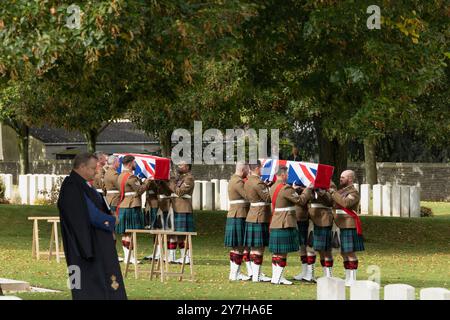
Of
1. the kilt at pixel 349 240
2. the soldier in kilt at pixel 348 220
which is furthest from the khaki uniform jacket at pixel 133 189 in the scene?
the kilt at pixel 349 240

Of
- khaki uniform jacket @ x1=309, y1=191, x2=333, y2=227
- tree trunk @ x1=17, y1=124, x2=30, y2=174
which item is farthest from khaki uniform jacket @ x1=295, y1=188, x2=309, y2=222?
tree trunk @ x1=17, y1=124, x2=30, y2=174

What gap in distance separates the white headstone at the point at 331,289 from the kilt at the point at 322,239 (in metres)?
10.5

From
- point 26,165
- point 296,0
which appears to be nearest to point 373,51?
point 296,0

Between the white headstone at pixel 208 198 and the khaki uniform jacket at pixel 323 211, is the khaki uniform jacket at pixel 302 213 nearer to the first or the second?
the khaki uniform jacket at pixel 323 211

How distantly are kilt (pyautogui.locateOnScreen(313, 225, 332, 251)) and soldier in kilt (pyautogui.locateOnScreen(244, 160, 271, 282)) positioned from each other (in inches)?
34.1

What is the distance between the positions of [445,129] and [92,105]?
8597 millimetres

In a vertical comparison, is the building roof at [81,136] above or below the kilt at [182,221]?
above

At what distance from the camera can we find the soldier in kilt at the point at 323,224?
58.3 feet

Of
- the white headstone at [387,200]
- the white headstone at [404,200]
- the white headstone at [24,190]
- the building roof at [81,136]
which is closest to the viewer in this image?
the white headstone at [404,200]

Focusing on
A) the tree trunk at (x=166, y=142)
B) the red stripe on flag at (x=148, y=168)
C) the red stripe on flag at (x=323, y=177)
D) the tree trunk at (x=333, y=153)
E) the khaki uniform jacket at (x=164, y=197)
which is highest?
the tree trunk at (x=166, y=142)

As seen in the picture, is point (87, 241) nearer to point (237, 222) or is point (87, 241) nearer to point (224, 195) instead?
point (237, 222)

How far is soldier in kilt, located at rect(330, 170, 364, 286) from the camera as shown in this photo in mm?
17312

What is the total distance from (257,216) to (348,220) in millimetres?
1553

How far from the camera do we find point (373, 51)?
841 inches
